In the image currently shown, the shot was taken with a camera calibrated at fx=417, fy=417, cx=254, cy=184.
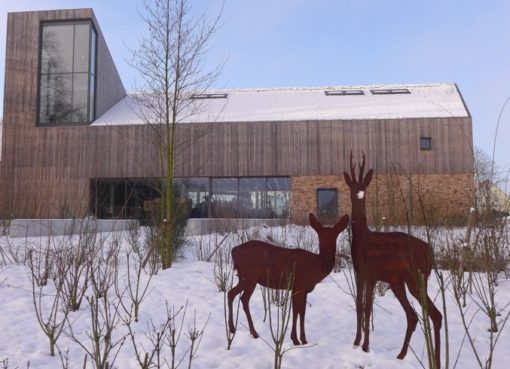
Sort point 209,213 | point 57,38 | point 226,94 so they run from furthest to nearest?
point 226,94, point 57,38, point 209,213

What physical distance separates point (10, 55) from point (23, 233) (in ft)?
42.2

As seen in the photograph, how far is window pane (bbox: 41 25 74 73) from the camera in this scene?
70.3ft

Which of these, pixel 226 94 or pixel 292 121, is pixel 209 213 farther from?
pixel 226 94

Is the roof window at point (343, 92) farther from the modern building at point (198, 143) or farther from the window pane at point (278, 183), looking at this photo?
the window pane at point (278, 183)

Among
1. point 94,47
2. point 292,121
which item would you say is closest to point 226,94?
point 292,121

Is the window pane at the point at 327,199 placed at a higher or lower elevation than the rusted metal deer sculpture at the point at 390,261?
higher

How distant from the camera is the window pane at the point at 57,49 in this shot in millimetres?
21422

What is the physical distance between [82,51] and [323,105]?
1278cm

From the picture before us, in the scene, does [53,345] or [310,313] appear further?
[310,313]

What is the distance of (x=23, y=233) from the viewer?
13.1 meters

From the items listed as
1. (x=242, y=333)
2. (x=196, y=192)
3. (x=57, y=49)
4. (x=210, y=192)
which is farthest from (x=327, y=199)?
(x=242, y=333)

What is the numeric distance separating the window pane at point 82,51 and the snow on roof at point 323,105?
2.62 meters

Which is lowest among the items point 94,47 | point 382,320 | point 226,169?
point 382,320

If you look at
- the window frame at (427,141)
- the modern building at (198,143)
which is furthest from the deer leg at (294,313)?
the window frame at (427,141)
